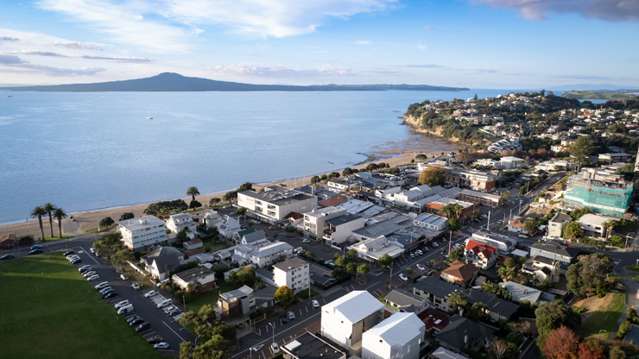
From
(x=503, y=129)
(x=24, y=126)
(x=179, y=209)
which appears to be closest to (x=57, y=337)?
(x=179, y=209)

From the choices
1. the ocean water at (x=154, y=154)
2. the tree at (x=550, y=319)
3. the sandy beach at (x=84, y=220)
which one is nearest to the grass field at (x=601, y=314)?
the tree at (x=550, y=319)

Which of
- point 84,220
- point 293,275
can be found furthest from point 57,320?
point 84,220

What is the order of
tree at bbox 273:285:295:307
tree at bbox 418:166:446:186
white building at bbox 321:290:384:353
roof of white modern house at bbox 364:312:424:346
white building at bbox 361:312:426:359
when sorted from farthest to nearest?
tree at bbox 418:166:446:186 → tree at bbox 273:285:295:307 → white building at bbox 321:290:384:353 → roof of white modern house at bbox 364:312:424:346 → white building at bbox 361:312:426:359

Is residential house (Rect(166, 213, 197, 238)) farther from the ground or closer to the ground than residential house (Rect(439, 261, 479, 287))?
farther from the ground

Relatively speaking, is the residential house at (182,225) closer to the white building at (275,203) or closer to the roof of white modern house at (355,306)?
the white building at (275,203)

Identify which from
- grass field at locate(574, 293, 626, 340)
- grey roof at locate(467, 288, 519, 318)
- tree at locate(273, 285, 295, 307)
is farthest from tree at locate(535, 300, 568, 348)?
tree at locate(273, 285, 295, 307)

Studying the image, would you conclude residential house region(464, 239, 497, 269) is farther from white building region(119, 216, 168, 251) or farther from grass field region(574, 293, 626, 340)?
white building region(119, 216, 168, 251)
